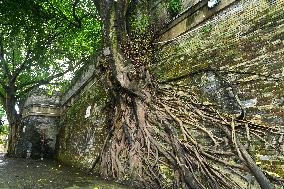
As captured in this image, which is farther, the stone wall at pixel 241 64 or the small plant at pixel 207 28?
the small plant at pixel 207 28

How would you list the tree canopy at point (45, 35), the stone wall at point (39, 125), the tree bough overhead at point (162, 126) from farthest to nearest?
the stone wall at point (39, 125), the tree canopy at point (45, 35), the tree bough overhead at point (162, 126)

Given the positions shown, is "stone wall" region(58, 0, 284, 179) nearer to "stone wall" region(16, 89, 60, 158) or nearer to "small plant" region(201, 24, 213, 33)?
"small plant" region(201, 24, 213, 33)

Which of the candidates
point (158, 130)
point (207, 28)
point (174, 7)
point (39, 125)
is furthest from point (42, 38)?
point (158, 130)

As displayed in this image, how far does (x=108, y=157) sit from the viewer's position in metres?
5.45

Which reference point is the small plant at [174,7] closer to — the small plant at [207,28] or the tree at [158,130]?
the tree at [158,130]

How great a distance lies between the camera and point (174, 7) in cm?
700

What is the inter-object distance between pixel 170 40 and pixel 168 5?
117 cm

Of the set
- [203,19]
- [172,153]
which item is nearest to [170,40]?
[203,19]

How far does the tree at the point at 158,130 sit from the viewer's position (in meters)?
3.88

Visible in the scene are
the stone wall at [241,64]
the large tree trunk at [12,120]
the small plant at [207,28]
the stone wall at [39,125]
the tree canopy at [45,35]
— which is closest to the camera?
the stone wall at [241,64]

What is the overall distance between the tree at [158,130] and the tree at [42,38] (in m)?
5.29

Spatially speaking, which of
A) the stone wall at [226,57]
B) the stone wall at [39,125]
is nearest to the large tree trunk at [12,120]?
the stone wall at [39,125]

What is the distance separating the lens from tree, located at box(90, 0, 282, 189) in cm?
388

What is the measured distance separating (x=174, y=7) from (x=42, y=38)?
7342 millimetres
